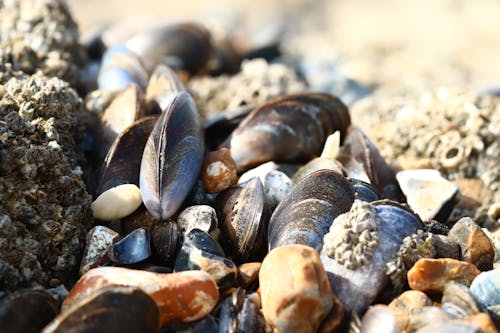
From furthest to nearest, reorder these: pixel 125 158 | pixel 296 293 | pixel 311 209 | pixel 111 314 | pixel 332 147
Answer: pixel 332 147 < pixel 125 158 < pixel 311 209 < pixel 296 293 < pixel 111 314

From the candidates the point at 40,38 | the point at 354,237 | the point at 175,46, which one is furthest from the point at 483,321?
the point at 175,46

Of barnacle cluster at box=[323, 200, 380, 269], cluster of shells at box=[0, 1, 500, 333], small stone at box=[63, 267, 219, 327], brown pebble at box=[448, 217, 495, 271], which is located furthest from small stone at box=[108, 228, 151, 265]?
brown pebble at box=[448, 217, 495, 271]

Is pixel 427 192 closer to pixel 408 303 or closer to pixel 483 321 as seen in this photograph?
pixel 408 303

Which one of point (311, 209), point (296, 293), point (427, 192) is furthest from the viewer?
point (427, 192)

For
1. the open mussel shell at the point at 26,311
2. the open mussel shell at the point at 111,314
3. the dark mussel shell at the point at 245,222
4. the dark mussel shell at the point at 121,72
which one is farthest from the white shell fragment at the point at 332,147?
the open mussel shell at the point at 26,311

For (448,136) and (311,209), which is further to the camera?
(448,136)

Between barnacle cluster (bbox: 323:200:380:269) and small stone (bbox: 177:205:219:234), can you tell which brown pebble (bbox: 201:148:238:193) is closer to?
small stone (bbox: 177:205:219:234)

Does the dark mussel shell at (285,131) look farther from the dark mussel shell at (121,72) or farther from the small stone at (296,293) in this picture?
the small stone at (296,293)

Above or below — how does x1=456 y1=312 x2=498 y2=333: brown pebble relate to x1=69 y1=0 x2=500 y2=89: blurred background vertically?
above
